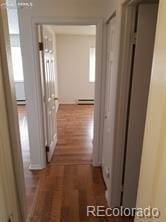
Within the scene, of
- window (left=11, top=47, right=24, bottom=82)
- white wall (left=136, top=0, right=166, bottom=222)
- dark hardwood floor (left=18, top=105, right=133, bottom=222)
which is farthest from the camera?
window (left=11, top=47, right=24, bottom=82)

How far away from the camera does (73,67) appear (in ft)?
20.3

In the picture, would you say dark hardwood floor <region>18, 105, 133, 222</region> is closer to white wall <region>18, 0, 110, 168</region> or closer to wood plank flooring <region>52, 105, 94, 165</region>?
wood plank flooring <region>52, 105, 94, 165</region>

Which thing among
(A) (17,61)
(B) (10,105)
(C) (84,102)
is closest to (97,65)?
(B) (10,105)

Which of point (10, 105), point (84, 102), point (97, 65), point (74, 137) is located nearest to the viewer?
point (10, 105)

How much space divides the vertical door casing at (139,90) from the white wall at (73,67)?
476cm

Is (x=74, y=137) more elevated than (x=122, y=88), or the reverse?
(x=122, y=88)

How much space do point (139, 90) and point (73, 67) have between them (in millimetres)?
4809

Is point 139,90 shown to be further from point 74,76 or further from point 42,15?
point 74,76

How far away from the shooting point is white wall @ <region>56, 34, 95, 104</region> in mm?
6000

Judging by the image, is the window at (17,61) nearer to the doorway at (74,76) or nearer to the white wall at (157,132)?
the doorway at (74,76)

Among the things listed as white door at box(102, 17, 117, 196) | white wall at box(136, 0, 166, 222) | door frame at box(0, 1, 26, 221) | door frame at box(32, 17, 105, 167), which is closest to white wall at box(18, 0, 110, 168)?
door frame at box(32, 17, 105, 167)

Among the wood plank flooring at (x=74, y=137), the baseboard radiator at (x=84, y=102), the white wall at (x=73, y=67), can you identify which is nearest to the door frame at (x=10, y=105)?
the wood plank flooring at (x=74, y=137)

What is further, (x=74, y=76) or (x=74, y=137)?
(x=74, y=76)

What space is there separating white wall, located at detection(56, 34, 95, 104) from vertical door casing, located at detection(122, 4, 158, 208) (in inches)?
187
